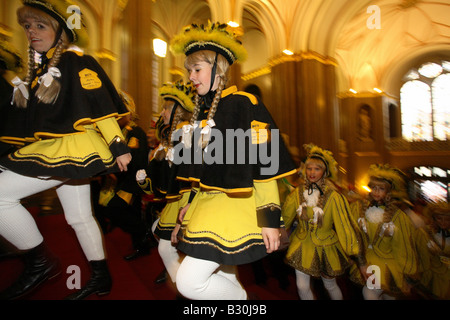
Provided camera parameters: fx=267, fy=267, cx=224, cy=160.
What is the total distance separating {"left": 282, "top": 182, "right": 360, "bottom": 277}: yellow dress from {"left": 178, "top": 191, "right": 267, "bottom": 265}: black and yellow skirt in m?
1.41

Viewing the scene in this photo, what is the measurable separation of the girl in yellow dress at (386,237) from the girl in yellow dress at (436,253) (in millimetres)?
289

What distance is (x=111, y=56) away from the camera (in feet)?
32.1

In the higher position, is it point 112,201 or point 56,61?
point 56,61

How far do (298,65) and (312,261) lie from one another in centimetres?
1070

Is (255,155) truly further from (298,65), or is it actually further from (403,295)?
(298,65)

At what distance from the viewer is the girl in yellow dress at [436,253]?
293 cm

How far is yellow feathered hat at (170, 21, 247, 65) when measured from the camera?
1.71 metres

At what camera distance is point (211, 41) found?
1705mm

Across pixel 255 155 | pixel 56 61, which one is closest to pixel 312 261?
pixel 255 155

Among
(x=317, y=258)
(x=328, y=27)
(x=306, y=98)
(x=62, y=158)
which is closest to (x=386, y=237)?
(x=317, y=258)

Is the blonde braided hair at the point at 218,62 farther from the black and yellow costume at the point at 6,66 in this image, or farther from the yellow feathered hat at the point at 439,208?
the yellow feathered hat at the point at 439,208

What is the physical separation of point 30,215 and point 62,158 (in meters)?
0.51

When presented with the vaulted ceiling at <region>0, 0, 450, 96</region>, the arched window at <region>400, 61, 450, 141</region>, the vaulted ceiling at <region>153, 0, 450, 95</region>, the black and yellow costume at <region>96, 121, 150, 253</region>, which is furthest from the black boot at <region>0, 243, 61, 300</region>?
the arched window at <region>400, 61, 450, 141</region>

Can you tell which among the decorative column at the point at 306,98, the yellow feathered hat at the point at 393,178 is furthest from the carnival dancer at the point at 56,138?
the decorative column at the point at 306,98
